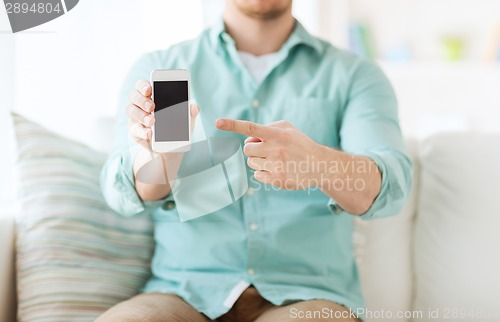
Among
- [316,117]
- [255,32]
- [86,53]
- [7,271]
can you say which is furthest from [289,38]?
[7,271]

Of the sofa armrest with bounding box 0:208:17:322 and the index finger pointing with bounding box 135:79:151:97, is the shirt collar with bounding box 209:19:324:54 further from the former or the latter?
the sofa armrest with bounding box 0:208:17:322

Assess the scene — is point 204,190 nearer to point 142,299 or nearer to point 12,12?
point 142,299

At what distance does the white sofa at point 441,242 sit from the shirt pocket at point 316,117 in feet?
0.80

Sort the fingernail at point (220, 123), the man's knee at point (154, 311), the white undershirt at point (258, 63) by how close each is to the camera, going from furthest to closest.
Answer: the white undershirt at point (258, 63) → the man's knee at point (154, 311) → the fingernail at point (220, 123)

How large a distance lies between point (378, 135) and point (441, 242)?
0.30m

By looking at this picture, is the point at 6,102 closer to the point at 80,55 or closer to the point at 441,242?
the point at 80,55

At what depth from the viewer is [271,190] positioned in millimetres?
1102

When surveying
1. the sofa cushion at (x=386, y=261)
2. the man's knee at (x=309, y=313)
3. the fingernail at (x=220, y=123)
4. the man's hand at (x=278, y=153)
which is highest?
the fingernail at (x=220, y=123)

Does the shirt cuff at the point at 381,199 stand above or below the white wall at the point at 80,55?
below

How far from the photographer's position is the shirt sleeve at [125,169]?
3.34ft

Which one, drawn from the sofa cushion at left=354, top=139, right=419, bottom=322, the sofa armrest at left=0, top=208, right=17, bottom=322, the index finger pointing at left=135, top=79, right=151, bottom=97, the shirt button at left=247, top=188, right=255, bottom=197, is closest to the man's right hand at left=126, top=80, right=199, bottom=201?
the index finger pointing at left=135, top=79, right=151, bottom=97

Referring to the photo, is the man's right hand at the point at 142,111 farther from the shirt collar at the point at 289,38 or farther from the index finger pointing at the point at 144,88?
the shirt collar at the point at 289,38

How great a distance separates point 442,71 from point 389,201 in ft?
6.40

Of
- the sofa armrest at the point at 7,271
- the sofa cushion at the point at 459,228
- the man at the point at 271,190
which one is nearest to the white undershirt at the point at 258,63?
the man at the point at 271,190
